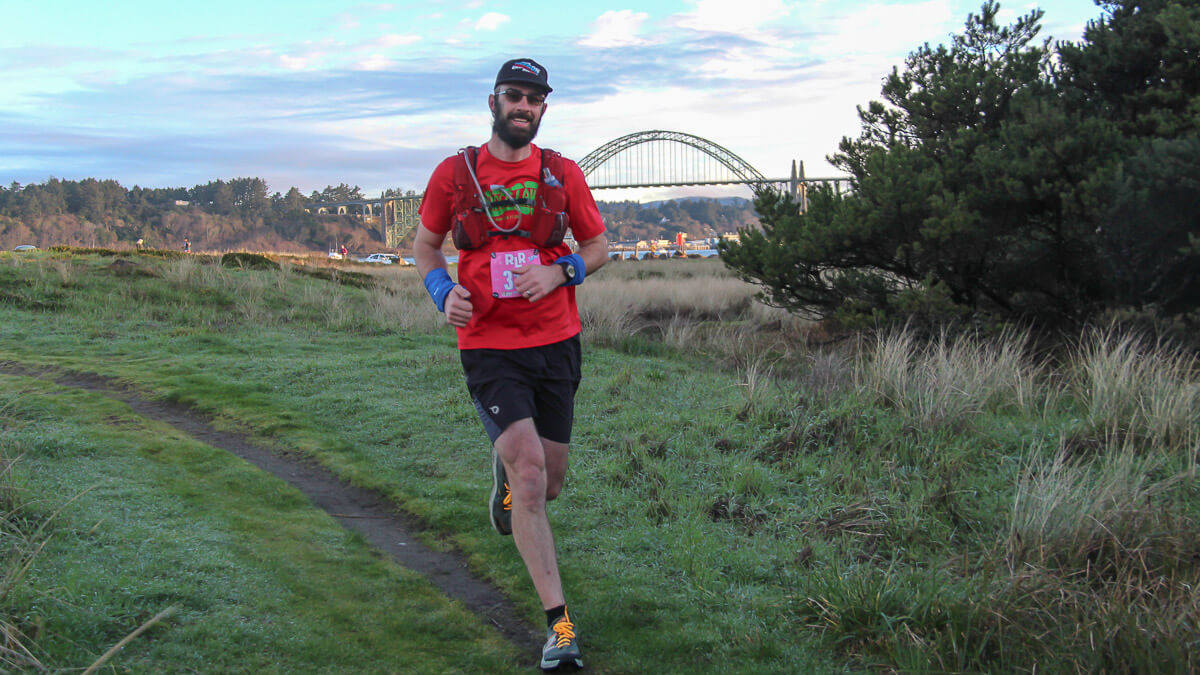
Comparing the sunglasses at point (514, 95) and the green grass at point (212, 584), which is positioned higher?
the sunglasses at point (514, 95)

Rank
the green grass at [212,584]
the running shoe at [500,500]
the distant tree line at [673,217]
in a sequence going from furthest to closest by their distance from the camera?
the distant tree line at [673,217]
the running shoe at [500,500]
the green grass at [212,584]

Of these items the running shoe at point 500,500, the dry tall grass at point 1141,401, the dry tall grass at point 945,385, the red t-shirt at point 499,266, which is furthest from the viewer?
the dry tall grass at point 945,385

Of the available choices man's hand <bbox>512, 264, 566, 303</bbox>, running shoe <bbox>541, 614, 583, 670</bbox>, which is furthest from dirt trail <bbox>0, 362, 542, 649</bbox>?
man's hand <bbox>512, 264, 566, 303</bbox>

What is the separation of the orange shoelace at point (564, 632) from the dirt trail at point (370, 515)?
0.90 feet

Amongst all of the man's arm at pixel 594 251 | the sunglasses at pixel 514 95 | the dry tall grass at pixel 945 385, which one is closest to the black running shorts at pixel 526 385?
the man's arm at pixel 594 251

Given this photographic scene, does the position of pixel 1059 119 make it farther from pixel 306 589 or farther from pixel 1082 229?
pixel 306 589

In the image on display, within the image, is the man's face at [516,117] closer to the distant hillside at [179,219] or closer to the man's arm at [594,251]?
the man's arm at [594,251]

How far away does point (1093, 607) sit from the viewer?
135 inches

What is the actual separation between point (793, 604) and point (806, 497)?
5.39 ft

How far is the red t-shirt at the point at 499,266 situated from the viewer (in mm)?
3604

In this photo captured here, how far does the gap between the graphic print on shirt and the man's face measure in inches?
7.3

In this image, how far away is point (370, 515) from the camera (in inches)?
208

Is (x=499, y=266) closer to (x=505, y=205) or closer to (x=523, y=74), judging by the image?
(x=505, y=205)

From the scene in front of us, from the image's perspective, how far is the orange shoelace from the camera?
3.33m
